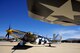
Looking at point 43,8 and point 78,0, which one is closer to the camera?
point 78,0

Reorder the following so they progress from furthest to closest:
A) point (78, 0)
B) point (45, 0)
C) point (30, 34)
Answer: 1. point (30, 34)
2. point (45, 0)
3. point (78, 0)

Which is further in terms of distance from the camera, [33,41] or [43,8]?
[33,41]

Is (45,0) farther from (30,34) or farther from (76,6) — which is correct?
(30,34)

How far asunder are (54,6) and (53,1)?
0.18 metres

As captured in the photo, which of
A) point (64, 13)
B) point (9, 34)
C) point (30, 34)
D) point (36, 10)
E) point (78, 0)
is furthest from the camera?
point (9, 34)

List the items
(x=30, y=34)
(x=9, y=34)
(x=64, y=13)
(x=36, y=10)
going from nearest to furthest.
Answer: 1. (x=64, y=13)
2. (x=36, y=10)
3. (x=30, y=34)
4. (x=9, y=34)

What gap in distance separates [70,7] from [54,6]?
0.28 metres

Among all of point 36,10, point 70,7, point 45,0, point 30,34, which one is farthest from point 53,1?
point 30,34

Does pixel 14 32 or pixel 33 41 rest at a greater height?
pixel 14 32

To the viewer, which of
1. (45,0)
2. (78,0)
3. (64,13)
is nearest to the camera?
(78,0)

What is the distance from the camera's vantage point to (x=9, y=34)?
29000mm

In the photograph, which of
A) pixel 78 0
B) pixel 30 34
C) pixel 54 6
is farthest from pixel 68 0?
Answer: pixel 30 34

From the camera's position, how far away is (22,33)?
2798cm

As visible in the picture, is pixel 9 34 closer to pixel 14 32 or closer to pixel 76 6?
pixel 14 32
